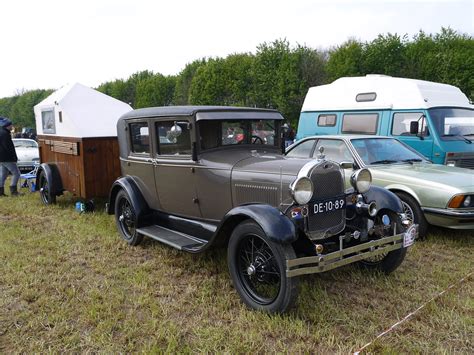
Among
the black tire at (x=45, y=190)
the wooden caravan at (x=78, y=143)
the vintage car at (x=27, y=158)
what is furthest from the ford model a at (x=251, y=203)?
the vintage car at (x=27, y=158)

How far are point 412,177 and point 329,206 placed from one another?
2.20 metres

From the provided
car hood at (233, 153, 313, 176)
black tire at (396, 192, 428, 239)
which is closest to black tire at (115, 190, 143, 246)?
car hood at (233, 153, 313, 176)

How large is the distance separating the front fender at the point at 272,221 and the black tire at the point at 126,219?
6.80ft

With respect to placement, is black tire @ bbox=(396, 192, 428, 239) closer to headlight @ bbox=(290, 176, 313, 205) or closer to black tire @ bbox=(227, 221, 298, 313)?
headlight @ bbox=(290, 176, 313, 205)

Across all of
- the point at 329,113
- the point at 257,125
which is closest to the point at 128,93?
the point at 329,113

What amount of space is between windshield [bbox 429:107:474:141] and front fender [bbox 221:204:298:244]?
5417 millimetres

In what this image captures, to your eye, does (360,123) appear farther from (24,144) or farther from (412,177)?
(24,144)

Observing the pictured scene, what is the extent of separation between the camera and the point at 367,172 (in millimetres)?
3822

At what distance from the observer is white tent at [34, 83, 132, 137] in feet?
22.1

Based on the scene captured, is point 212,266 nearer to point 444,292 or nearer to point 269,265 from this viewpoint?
point 269,265

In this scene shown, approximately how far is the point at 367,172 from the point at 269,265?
4.54ft

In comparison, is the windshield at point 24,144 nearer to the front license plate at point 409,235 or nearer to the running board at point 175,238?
the running board at point 175,238

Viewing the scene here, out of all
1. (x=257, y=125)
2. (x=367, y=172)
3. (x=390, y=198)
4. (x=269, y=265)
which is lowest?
(x=269, y=265)

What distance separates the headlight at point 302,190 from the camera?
10.4ft
